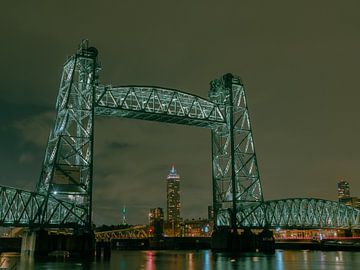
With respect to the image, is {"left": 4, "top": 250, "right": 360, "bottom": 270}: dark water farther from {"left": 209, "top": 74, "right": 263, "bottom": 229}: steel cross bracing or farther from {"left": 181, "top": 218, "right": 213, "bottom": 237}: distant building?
{"left": 181, "top": 218, "right": 213, "bottom": 237}: distant building

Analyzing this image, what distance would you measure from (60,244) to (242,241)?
827 inches

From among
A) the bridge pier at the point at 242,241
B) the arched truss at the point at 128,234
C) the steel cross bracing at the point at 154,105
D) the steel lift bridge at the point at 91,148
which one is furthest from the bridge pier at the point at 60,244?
the arched truss at the point at 128,234

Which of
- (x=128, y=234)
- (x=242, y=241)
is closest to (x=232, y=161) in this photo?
(x=242, y=241)

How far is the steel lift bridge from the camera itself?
42.8 m

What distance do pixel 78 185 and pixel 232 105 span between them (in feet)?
70.9

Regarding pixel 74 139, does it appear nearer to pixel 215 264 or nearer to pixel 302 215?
pixel 215 264

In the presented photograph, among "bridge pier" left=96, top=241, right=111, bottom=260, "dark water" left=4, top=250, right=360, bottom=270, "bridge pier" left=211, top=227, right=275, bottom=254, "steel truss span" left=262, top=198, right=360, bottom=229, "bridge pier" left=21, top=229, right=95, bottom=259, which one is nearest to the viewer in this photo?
"dark water" left=4, top=250, right=360, bottom=270

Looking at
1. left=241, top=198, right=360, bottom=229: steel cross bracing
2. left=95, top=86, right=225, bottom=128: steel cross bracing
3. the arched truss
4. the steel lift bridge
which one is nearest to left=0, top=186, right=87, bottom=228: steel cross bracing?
the steel lift bridge

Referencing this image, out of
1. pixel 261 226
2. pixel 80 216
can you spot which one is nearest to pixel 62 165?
pixel 80 216

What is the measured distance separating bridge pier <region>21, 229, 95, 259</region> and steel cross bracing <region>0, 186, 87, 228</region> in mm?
965

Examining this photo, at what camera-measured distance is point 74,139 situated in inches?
1837

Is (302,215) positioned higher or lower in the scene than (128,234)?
lower

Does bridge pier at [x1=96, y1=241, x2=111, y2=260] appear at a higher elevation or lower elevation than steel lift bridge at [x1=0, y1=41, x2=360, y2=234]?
lower

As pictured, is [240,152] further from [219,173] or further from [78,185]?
[78,185]
